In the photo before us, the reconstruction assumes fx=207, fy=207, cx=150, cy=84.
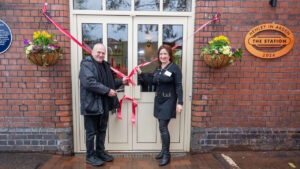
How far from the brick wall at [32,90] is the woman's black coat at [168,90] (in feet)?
4.64

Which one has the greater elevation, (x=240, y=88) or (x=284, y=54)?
(x=284, y=54)

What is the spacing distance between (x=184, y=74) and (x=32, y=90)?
7.84ft

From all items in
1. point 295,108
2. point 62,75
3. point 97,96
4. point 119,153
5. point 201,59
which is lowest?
point 119,153

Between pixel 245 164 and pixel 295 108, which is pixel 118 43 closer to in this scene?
pixel 245 164

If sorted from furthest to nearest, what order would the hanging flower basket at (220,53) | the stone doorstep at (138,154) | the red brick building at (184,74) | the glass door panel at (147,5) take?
the stone doorstep at (138,154)
the glass door panel at (147,5)
the red brick building at (184,74)
the hanging flower basket at (220,53)

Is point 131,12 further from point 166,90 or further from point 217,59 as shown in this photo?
point 217,59

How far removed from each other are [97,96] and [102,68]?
0.40 meters

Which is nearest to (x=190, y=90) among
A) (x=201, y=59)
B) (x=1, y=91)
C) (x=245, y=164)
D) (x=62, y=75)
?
(x=201, y=59)

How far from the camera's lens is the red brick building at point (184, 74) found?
10.4ft

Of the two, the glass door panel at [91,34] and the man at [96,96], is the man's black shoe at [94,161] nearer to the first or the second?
the man at [96,96]

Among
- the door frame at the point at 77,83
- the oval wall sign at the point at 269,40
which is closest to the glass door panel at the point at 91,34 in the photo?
the door frame at the point at 77,83

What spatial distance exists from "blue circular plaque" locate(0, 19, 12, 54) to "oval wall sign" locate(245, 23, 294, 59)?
360cm

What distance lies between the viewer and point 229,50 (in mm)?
2801

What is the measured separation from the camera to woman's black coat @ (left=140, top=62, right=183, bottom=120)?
9.64ft
